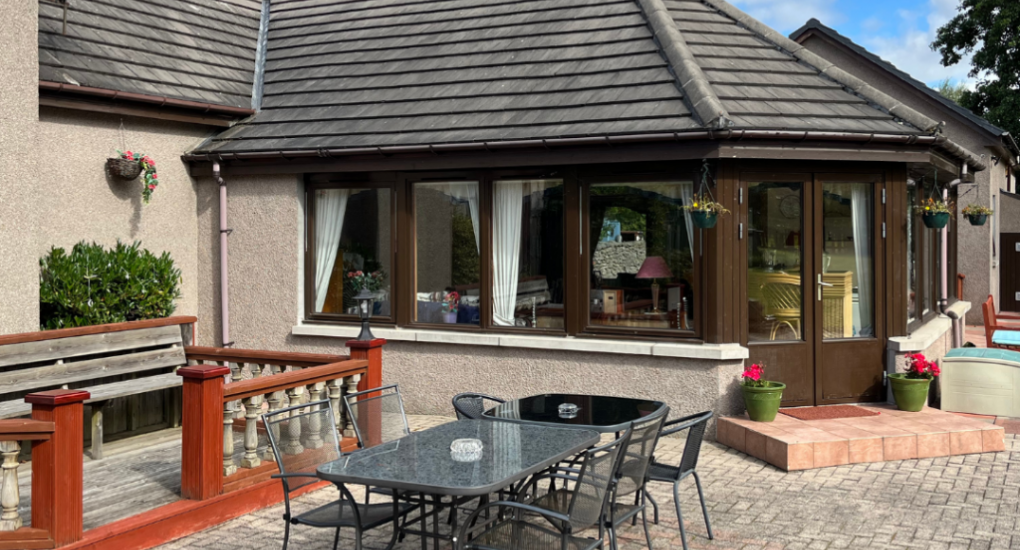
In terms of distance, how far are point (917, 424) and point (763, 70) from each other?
166 inches

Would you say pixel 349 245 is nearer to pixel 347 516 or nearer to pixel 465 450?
pixel 347 516

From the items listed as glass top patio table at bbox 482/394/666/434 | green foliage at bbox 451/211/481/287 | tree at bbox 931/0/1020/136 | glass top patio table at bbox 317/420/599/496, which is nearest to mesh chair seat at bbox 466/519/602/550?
Result: glass top patio table at bbox 317/420/599/496

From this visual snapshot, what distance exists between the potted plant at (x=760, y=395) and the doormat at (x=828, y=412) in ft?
1.57

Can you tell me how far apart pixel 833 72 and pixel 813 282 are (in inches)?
100

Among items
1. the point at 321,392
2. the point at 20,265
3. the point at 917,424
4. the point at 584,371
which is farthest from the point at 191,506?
the point at 917,424

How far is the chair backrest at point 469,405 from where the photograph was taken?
7.08 m

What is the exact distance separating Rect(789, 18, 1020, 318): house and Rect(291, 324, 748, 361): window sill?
→ 9897mm

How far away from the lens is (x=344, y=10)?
46.2 ft

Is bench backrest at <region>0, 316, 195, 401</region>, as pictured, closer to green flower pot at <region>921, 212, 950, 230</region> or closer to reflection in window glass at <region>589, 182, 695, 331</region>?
reflection in window glass at <region>589, 182, 695, 331</region>

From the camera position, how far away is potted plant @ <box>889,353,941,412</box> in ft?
30.8

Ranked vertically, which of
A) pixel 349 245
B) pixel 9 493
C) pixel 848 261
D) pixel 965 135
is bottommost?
pixel 9 493

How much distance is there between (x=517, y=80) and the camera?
11242mm

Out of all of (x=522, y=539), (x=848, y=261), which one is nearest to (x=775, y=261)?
(x=848, y=261)

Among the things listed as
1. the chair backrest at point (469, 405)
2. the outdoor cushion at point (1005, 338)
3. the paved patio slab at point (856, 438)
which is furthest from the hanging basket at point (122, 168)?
the outdoor cushion at point (1005, 338)
